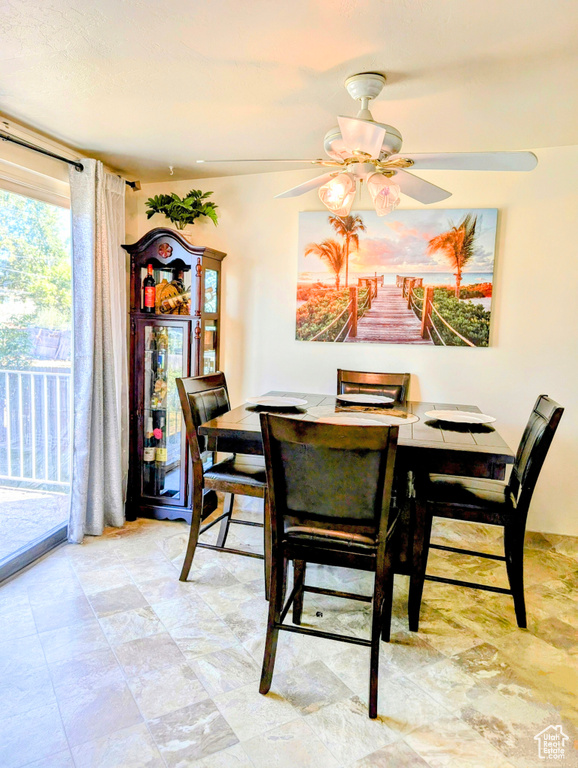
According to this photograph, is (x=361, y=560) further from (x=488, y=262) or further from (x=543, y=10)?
(x=488, y=262)

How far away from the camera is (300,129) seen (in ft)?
8.54

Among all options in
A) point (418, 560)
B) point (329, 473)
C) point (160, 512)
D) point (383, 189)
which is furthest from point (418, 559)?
point (160, 512)

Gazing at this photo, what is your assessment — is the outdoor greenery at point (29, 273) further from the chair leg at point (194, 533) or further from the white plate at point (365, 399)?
the white plate at point (365, 399)

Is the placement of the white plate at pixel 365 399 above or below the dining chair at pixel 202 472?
above

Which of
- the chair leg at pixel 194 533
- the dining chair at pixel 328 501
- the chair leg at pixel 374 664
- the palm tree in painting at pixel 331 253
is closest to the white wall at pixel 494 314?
the palm tree in painting at pixel 331 253

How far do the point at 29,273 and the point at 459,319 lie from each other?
8.57 ft

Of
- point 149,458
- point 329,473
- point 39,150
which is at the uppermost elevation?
point 39,150

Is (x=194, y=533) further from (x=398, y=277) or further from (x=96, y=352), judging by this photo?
(x=398, y=277)

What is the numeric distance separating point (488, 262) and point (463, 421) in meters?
1.33

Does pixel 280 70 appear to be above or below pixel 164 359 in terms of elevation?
above

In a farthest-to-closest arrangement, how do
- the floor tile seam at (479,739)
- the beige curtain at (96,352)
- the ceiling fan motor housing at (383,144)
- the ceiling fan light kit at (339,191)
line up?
the beige curtain at (96,352)
the ceiling fan light kit at (339,191)
the ceiling fan motor housing at (383,144)
the floor tile seam at (479,739)

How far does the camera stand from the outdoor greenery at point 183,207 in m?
3.22

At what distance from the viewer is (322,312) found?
10.9 ft

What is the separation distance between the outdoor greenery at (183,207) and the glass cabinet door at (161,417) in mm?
757
